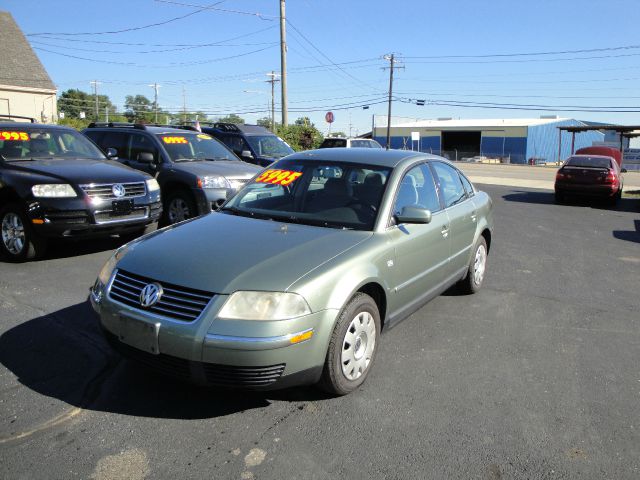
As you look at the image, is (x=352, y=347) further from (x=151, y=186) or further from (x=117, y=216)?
(x=151, y=186)

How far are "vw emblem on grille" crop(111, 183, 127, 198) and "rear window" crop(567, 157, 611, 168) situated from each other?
1343cm

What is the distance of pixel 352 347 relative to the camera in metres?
3.50

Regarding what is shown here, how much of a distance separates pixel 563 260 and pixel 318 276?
19.5 feet

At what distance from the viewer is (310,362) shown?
10.4 ft

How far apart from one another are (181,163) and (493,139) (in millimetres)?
60769

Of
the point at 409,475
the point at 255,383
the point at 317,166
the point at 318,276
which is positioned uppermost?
the point at 317,166

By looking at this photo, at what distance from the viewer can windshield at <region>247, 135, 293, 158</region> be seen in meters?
14.4

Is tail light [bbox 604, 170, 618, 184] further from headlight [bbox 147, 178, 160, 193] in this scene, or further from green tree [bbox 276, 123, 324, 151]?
green tree [bbox 276, 123, 324, 151]

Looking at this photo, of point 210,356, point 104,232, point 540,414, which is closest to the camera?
point 210,356

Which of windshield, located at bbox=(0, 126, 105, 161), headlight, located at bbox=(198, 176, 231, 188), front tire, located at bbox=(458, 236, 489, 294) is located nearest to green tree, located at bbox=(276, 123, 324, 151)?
headlight, located at bbox=(198, 176, 231, 188)

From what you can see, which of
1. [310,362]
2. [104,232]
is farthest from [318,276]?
[104,232]

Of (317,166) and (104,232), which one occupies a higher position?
(317,166)

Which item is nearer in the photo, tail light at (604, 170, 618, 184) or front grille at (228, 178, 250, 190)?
front grille at (228, 178, 250, 190)

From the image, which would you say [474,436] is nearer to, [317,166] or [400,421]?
[400,421]
